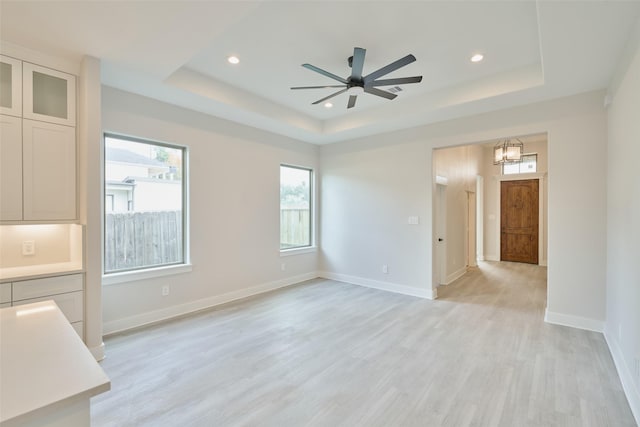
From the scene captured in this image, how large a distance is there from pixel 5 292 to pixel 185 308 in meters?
1.94

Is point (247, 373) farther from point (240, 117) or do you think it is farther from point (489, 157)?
point (489, 157)

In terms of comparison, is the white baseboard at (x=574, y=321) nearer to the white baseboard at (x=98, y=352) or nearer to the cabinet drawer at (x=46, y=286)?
the white baseboard at (x=98, y=352)

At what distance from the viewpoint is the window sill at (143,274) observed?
3.38m

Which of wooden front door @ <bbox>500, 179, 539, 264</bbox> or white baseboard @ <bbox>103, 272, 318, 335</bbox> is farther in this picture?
wooden front door @ <bbox>500, 179, 539, 264</bbox>

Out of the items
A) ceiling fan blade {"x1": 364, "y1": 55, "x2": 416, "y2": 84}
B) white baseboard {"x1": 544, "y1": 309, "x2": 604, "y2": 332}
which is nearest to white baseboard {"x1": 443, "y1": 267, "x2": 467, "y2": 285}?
white baseboard {"x1": 544, "y1": 309, "x2": 604, "y2": 332}

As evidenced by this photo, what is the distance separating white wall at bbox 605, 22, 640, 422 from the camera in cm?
220

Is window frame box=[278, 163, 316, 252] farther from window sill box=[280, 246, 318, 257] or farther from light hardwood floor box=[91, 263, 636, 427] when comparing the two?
light hardwood floor box=[91, 263, 636, 427]

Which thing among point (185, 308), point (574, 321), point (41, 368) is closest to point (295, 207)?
point (185, 308)

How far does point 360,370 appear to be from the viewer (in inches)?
104

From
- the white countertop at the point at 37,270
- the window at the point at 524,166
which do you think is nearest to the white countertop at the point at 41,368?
the white countertop at the point at 37,270

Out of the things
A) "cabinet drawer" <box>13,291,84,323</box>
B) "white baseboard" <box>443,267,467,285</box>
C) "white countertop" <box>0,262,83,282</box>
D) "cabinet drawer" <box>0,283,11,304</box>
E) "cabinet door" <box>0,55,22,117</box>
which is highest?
"cabinet door" <box>0,55,22,117</box>

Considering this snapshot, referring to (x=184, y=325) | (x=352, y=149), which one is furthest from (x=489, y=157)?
(x=184, y=325)

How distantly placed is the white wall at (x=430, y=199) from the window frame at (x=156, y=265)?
2.84m

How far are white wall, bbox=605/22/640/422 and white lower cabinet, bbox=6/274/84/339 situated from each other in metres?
4.38
